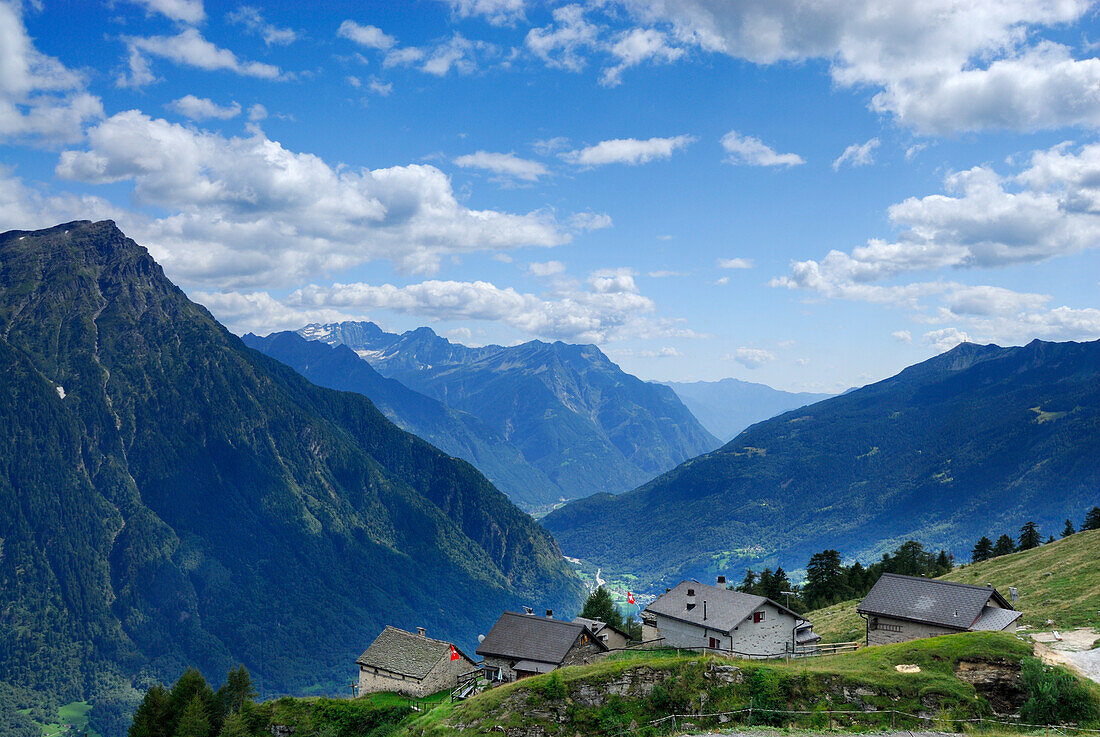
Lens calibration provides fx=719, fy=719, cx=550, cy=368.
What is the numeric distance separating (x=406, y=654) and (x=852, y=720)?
51.4m

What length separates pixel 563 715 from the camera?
150 ft

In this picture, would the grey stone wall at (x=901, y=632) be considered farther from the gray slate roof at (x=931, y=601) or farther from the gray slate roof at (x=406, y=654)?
the gray slate roof at (x=406, y=654)

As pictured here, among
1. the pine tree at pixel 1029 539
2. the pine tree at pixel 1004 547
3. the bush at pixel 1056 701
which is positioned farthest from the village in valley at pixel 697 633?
the pine tree at pixel 1029 539

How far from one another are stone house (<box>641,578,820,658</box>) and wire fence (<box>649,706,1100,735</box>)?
20.5 metres

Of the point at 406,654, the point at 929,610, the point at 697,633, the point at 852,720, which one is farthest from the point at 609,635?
the point at 852,720

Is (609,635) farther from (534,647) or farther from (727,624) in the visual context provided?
(727,624)

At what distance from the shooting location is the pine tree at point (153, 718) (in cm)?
7494

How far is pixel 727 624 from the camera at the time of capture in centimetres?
6350

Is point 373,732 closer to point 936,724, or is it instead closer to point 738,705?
point 738,705

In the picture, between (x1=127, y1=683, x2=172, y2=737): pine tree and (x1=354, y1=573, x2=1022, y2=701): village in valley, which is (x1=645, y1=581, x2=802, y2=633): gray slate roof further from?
(x1=127, y1=683, x2=172, y2=737): pine tree

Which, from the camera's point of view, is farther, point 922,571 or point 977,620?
point 922,571

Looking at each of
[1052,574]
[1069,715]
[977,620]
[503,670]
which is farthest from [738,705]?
[1052,574]

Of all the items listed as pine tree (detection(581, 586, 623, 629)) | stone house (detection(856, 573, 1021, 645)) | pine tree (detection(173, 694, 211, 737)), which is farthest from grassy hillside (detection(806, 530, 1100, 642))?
pine tree (detection(173, 694, 211, 737))

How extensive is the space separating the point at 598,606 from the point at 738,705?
67.6m
